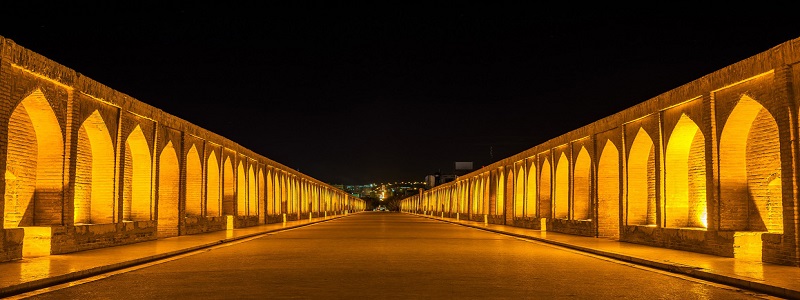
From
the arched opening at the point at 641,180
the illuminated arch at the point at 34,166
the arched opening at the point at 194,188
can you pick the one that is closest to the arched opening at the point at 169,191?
the arched opening at the point at 194,188

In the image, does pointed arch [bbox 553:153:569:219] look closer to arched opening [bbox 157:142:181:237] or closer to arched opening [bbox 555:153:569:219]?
arched opening [bbox 555:153:569:219]

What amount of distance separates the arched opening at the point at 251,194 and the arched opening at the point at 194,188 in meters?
10.1

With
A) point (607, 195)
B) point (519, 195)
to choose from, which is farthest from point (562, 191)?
point (519, 195)

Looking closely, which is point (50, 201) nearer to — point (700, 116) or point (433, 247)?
point (433, 247)

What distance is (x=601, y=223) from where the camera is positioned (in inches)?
956

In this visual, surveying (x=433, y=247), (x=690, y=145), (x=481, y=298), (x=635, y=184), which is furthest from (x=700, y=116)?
(x=481, y=298)

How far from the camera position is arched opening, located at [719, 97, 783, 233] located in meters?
15.1

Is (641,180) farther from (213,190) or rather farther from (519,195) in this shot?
(213,190)

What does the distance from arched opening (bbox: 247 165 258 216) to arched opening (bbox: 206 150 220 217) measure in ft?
22.1

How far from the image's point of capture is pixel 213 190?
102 feet

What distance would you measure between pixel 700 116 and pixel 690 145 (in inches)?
87.2

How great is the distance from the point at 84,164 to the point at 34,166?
2.47 m

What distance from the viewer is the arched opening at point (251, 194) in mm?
38206

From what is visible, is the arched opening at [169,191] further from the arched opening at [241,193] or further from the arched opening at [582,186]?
the arched opening at [582,186]
